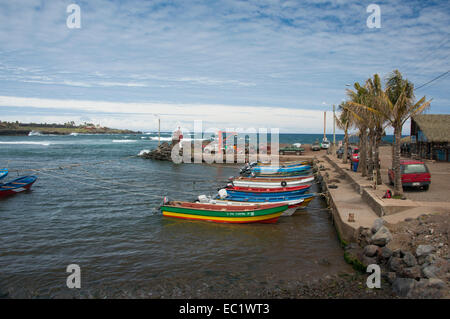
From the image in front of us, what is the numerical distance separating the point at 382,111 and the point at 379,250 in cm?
758

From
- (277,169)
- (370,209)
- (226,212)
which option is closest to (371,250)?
(370,209)

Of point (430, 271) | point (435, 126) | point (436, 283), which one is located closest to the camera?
point (436, 283)

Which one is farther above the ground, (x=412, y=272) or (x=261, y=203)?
(x=261, y=203)

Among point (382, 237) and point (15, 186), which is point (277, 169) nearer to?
point (382, 237)

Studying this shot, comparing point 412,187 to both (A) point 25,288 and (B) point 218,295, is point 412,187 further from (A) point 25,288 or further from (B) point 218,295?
(A) point 25,288

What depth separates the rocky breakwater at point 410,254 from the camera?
9.34m

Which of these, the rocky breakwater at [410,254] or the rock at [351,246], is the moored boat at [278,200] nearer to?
the rock at [351,246]

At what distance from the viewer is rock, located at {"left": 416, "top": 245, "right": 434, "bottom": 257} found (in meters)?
10.6

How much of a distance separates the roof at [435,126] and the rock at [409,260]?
29501mm

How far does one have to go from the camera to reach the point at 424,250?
10641 millimetres

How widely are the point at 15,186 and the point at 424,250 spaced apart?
106 ft

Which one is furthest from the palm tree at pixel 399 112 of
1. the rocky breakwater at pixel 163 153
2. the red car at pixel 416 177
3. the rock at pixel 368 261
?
the rocky breakwater at pixel 163 153

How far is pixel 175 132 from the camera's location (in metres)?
64.6

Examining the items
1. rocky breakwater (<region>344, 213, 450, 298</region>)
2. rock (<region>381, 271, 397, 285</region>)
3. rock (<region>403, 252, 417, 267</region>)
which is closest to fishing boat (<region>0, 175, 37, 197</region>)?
rocky breakwater (<region>344, 213, 450, 298</region>)
